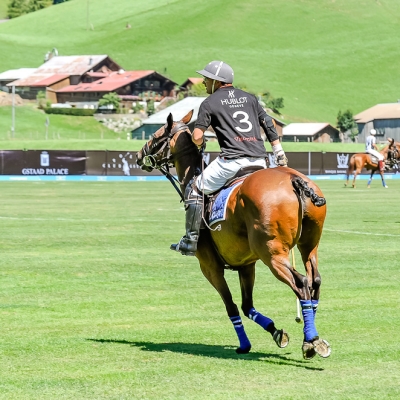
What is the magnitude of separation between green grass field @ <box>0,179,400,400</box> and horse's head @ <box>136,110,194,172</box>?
1.92m

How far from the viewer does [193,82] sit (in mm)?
156375

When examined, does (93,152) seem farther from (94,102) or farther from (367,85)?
(367,85)

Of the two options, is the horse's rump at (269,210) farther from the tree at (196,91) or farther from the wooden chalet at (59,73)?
the wooden chalet at (59,73)

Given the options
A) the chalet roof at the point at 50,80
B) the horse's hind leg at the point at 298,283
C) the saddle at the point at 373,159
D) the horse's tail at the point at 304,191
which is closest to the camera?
the horse's hind leg at the point at 298,283

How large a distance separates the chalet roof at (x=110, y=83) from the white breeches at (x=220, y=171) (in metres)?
144

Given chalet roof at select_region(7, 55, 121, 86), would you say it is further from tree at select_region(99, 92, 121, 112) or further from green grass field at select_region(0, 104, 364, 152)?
green grass field at select_region(0, 104, 364, 152)

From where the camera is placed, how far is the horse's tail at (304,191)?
28.4ft

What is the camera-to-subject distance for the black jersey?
31.3 ft

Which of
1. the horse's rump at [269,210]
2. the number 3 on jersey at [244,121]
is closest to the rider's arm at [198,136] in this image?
the number 3 on jersey at [244,121]

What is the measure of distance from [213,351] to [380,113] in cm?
13913

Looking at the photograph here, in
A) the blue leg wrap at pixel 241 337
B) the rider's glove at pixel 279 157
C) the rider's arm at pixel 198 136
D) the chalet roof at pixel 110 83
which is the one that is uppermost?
the chalet roof at pixel 110 83

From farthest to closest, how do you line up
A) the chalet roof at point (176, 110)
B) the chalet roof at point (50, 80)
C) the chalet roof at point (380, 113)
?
the chalet roof at point (50, 80), the chalet roof at point (380, 113), the chalet roof at point (176, 110)

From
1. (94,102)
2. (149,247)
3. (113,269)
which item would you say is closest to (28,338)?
(113,269)

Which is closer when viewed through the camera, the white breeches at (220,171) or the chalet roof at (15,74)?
the white breeches at (220,171)
